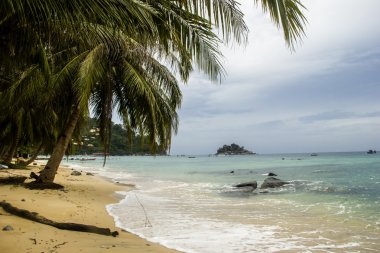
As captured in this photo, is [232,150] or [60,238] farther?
[232,150]

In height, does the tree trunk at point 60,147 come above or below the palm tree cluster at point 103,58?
below

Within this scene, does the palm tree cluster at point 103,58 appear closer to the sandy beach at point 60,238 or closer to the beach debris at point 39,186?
the beach debris at point 39,186

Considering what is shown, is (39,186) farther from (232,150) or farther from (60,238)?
(232,150)

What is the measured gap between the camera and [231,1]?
399 cm

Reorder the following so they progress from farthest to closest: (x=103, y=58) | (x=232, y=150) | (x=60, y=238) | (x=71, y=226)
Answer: (x=232, y=150)
(x=103, y=58)
(x=71, y=226)
(x=60, y=238)

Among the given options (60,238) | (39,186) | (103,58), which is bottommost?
(60,238)

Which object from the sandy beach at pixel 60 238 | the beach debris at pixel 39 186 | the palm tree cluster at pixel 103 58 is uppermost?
the palm tree cluster at pixel 103 58

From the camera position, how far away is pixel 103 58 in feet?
35.9

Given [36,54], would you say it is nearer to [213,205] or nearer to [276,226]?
[276,226]

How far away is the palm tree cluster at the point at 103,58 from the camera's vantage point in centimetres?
340

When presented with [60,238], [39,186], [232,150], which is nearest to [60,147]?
[39,186]

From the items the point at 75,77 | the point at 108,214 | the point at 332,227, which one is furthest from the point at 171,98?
the point at 332,227

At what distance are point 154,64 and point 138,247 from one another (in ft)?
24.0

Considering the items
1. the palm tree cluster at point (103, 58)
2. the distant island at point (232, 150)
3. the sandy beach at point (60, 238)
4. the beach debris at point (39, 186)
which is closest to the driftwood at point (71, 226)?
the sandy beach at point (60, 238)
